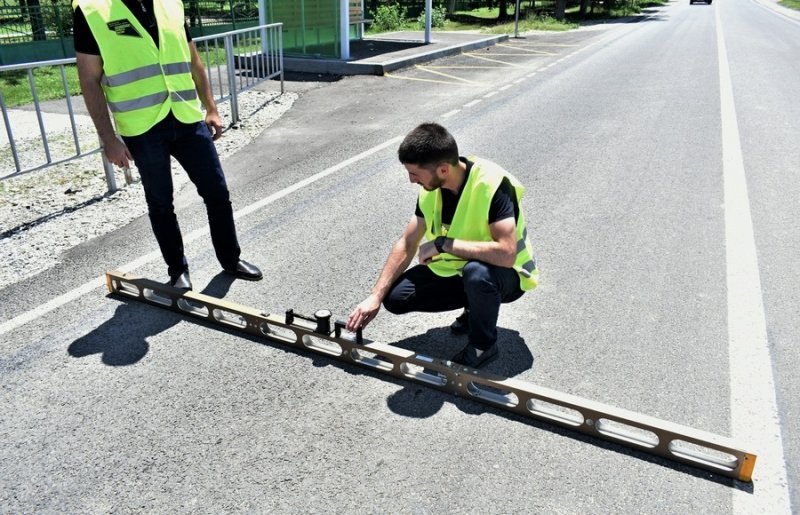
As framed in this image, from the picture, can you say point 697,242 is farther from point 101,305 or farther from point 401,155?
point 101,305

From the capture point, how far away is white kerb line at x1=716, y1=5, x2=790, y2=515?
2.54m

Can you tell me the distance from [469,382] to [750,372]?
155 centimetres

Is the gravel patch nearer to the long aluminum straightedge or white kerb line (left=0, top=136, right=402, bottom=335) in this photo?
white kerb line (left=0, top=136, right=402, bottom=335)

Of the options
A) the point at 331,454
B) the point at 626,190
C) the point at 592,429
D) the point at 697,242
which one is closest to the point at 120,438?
the point at 331,454

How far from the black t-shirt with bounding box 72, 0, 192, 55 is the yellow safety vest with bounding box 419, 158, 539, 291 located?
77.7 inches

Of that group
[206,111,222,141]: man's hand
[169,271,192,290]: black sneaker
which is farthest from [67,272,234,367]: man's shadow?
[206,111,222,141]: man's hand

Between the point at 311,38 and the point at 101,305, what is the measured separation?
473 inches

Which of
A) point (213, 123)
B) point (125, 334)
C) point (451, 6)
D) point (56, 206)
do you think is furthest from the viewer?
point (451, 6)

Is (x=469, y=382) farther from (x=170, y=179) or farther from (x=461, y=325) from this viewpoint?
(x=170, y=179)

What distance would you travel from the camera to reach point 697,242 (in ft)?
16.5

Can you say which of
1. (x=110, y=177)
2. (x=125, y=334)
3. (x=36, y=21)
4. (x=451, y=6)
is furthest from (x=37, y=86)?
(x=451, y=6)

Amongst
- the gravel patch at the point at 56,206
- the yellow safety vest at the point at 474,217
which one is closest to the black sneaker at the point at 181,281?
the gravel patch at the point at 56,206

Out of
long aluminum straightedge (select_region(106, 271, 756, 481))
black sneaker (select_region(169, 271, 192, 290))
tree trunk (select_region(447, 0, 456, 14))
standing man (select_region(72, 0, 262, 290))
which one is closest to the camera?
long aluminum straightedge (select_region(106, 271, 756, 481))

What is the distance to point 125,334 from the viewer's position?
12.1 feet
